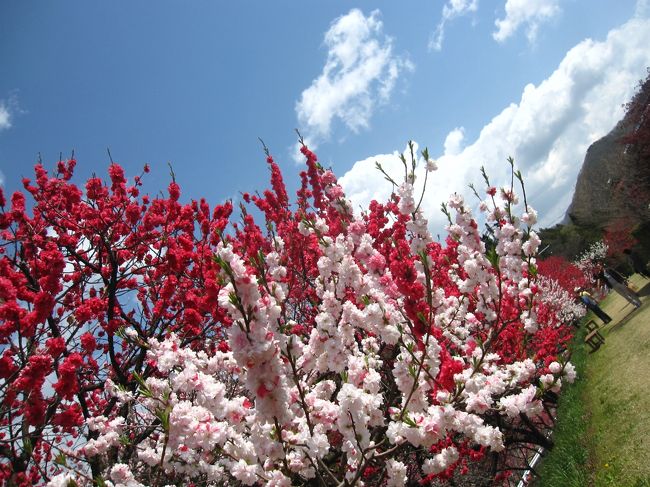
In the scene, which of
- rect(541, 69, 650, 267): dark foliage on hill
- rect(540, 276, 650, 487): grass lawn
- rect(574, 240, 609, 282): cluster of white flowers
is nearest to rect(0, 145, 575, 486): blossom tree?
rect(540, 276, 650, 487): grass lawn

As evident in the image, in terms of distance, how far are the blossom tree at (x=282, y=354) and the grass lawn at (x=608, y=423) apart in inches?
41.6

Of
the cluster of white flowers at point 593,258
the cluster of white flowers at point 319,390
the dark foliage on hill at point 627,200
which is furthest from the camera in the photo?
the cluster of white flowers at point 593,258

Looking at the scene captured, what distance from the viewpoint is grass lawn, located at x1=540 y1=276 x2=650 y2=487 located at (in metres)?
5.20

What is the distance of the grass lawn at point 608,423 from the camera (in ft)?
17.0

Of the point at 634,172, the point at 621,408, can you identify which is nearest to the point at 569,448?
the point at 621,408

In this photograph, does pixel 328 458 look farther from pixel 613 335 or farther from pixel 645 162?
pixel 645 162

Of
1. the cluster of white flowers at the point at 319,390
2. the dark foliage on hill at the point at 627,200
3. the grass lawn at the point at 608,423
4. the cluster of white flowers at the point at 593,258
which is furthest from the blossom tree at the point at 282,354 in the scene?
the cluster of white flowers at the point at 593,258

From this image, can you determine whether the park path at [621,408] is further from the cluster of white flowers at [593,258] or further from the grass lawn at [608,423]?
the cluster of white flowers at [593,258]

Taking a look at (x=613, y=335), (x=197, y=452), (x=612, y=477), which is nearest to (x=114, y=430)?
(x=197, y=452)

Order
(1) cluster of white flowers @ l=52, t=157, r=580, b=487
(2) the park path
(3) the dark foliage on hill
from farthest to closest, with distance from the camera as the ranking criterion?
(3) the dark foliage on hill → (2) the park path → (1) cluster of white flowers @ l=52, t=157, r=580, b=487

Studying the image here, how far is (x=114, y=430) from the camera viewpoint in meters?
4.34

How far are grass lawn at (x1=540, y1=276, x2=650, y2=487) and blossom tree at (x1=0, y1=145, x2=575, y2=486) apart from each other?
1.06 meters

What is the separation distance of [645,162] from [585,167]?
33.6 meters

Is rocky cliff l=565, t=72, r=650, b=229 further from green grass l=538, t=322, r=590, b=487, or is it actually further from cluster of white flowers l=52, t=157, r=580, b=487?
cluster of white flowers l=52, t=157, r=580, b=487
